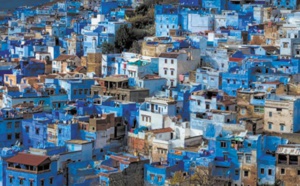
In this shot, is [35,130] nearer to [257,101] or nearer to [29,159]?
[29,159]

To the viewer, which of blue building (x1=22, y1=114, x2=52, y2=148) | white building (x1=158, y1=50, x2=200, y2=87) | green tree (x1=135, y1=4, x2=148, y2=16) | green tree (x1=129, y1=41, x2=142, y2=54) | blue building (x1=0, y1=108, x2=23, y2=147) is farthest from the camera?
green tree (x1=135, y1=4, x2=148, y2=16)

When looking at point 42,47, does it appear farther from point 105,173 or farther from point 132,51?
point 105,173

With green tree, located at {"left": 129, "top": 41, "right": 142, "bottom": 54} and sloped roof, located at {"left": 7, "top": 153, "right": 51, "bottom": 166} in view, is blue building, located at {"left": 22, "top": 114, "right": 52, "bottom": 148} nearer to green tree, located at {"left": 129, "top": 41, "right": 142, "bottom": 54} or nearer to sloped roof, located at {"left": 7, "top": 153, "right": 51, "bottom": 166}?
sloped roof, located at {"left": 7, "top": 153, "right": 51, "bottom": 166}

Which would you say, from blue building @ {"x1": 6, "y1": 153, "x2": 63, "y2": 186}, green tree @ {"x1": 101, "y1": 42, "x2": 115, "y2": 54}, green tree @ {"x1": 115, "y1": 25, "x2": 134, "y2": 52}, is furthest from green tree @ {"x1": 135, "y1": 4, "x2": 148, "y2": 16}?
blue building @ {"x1": 6, "y1": 153, "x2": 63, "y2": 186}

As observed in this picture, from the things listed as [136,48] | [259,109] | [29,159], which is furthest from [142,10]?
[29,159]

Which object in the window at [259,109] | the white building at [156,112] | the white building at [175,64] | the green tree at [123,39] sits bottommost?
the white building at [156,112]

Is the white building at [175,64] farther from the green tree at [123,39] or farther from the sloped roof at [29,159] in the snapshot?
the sloped roof at [29,159]

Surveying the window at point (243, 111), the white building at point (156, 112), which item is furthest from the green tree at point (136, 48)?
the window at point (243, 111)
